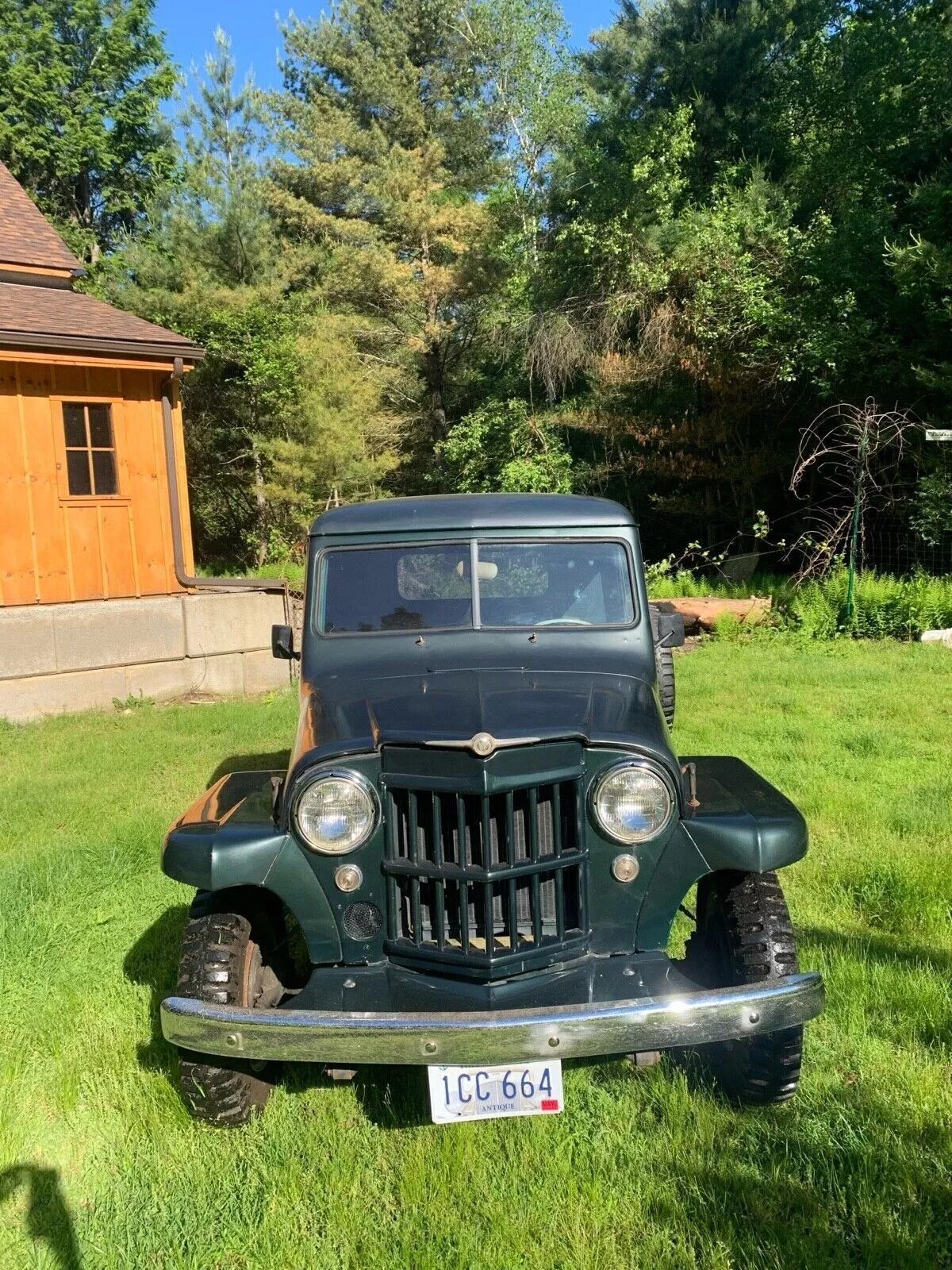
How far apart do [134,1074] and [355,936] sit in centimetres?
104

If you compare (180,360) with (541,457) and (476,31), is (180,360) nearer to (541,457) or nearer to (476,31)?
(541,457)

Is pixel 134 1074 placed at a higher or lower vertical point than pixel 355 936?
lower

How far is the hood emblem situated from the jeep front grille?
0.40 ft

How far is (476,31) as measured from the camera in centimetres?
2350

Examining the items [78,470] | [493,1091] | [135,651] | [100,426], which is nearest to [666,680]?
[493,1091]

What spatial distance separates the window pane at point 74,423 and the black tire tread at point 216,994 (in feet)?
28.1

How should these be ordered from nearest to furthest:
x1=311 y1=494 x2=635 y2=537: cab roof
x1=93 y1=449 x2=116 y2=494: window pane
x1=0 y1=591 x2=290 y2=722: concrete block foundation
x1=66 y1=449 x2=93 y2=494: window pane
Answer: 1. x1=311 y1=494 x2=635 y2=537: cab roof
2. x1=0 y1=591 x2=290 y2=722: concrete block foundation
3. x1=66 y1=449 x2=93 y2=494: window pane
4. x1=93 y1=449 x2=116 y2=494: window pane

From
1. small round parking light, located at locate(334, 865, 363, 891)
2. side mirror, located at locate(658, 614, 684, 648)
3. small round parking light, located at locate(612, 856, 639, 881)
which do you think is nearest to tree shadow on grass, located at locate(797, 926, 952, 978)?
side mirror, located at locate(658, 614, 684, 648)

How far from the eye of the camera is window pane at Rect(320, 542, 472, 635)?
368 cm

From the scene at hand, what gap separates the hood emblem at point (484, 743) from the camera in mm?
2545

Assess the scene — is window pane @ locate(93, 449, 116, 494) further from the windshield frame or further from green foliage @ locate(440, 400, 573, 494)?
green foliage @ locate(440, 400, 573, 494)

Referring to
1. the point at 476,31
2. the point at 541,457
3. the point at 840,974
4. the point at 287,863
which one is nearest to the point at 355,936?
the point at 287,863

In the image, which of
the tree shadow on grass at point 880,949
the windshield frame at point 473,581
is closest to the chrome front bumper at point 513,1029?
the tree shadow on grass at point 880,949

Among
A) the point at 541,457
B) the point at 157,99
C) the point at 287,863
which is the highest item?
the point at 157,99
